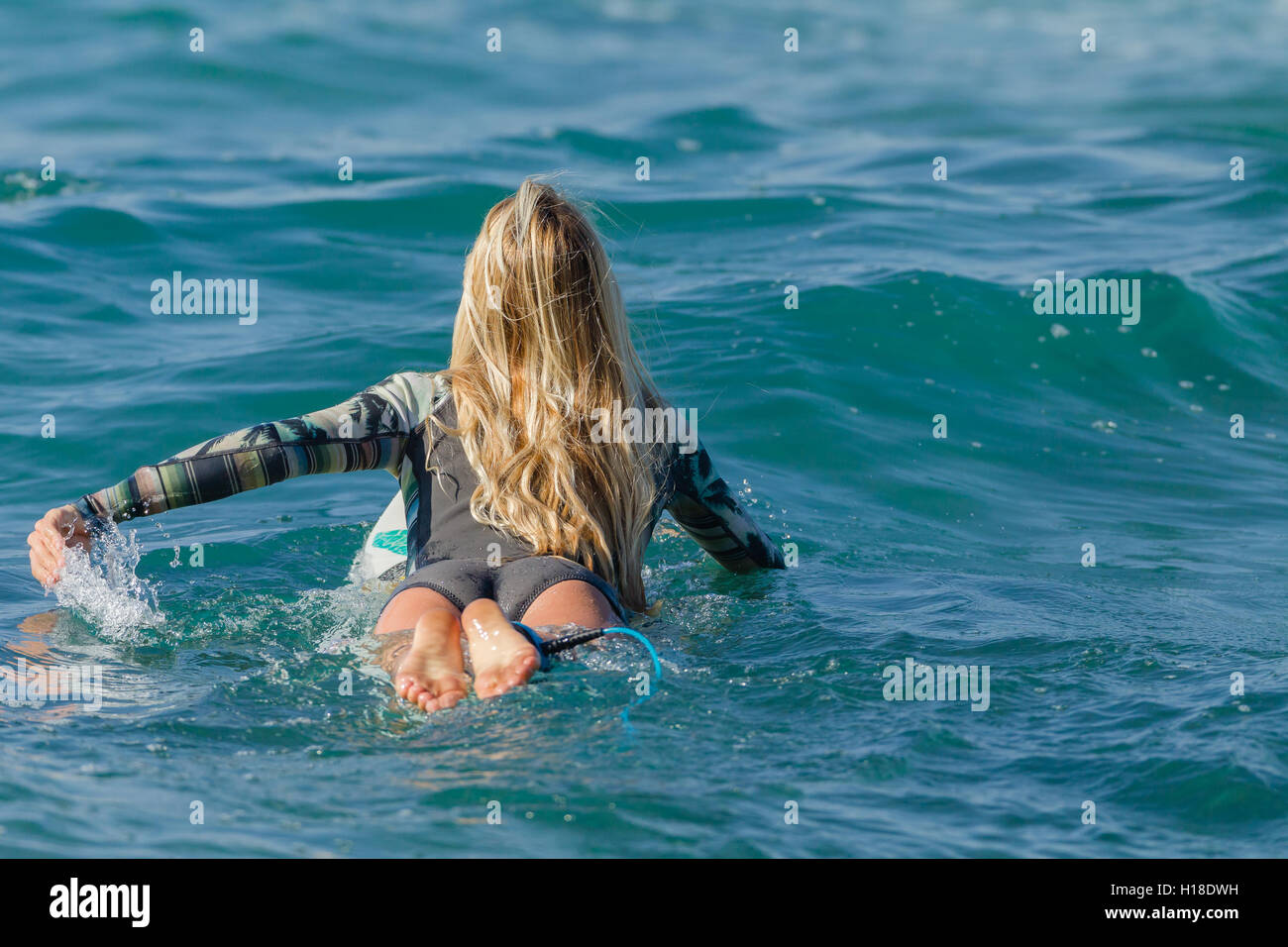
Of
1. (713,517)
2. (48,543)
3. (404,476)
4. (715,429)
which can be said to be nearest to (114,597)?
(48,543)

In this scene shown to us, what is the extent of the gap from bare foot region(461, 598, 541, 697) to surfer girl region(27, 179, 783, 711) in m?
0.13

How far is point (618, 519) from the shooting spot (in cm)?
418

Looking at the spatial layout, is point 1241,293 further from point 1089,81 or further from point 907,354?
point 1089,81

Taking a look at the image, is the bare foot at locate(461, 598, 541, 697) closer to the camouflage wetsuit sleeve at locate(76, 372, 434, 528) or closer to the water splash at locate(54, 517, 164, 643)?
the camouflage wetsuit sleeve at locate(76, 372, 434, 528)

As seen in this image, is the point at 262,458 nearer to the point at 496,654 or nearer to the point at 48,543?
the point at 48,543

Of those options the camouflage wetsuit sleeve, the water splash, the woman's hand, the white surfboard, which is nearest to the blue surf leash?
the camouflage wetsuit sleeve

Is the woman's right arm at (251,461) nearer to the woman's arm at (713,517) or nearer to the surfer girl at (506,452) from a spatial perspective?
the surfer girl at (506,452)

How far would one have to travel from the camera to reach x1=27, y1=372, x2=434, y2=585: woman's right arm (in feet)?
12.9

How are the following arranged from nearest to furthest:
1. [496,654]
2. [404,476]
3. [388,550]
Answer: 1. [496,654]
2. [404,476]
3. [388,550]

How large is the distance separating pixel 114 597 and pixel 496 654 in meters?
1.77

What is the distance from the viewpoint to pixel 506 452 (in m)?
4.03

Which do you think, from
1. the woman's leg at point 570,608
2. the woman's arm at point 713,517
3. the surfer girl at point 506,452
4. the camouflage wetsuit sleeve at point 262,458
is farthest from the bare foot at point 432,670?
the woman's arm at point 713,517

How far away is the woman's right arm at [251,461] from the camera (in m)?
3.93
